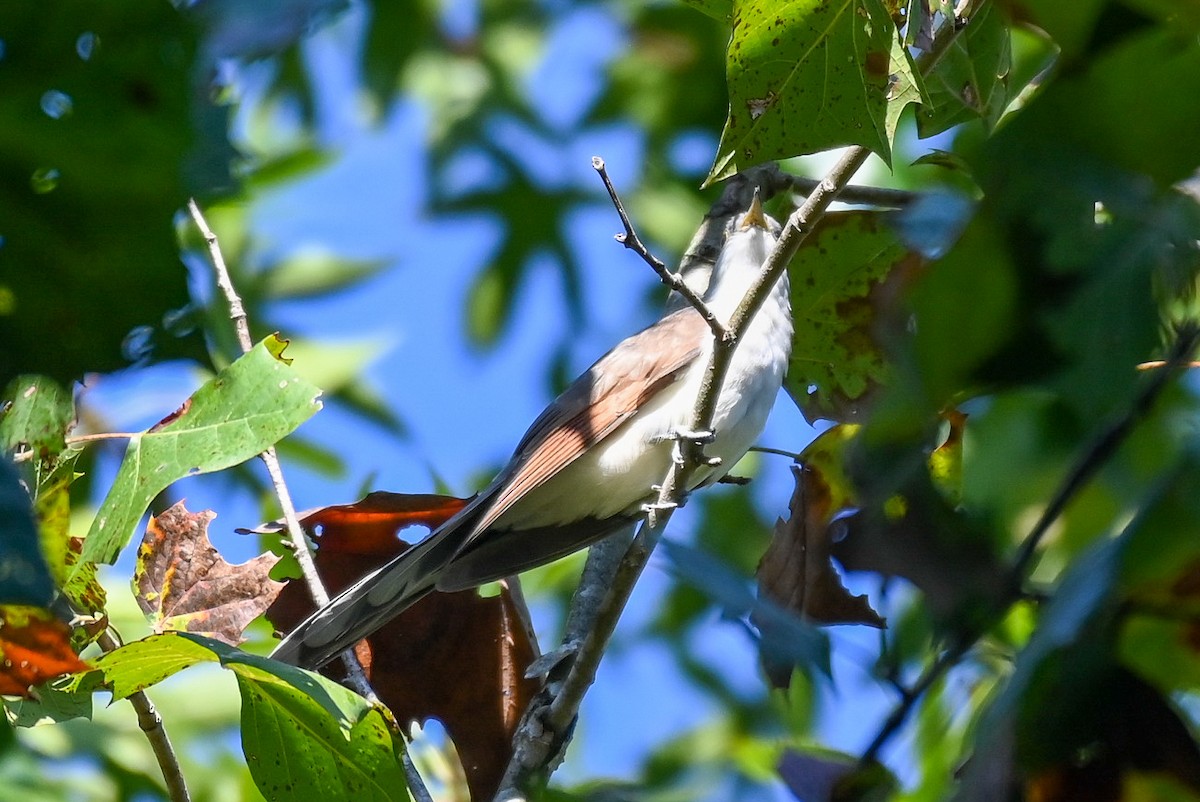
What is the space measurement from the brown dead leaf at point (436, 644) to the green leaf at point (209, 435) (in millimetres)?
570

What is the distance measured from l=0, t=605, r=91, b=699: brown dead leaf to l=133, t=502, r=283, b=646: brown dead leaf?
0.63m

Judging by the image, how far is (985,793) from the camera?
2.65 ft

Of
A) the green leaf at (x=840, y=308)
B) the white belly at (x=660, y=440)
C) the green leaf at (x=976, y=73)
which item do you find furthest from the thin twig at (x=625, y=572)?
the white belly at (x=660, y=440)

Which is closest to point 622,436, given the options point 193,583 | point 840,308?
point 840,308

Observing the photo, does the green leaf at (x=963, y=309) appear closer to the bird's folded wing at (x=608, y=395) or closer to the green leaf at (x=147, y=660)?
the green leaf at (x=147, y=660)

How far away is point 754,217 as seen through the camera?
3754mm

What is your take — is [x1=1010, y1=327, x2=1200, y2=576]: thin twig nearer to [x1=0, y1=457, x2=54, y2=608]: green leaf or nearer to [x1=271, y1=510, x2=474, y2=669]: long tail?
[x1=0, y1=457, x2=54, y2=608]: green leaf

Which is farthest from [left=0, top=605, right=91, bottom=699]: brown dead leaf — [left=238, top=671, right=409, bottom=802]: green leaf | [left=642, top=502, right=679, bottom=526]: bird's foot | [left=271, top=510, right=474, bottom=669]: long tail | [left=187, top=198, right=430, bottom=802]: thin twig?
[left=642, top=502, right=679, bottom=526]: bird's foot

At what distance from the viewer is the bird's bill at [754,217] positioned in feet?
12.0

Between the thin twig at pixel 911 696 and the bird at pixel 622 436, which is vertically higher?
the thin twig at pixel 911 696

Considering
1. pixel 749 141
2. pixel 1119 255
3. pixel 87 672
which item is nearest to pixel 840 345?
pixel 749 141

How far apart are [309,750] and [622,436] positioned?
1.78 metres

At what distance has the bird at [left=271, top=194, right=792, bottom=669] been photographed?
11.1ft

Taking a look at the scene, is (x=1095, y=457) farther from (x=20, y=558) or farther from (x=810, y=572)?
(x=810, y=572)
